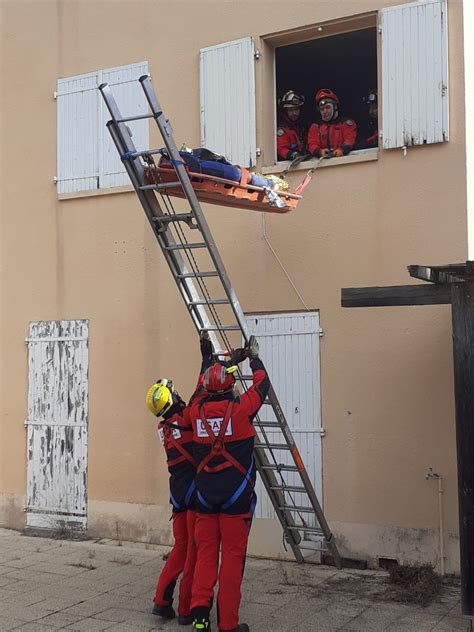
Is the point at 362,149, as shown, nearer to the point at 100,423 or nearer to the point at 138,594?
the point at 100,423

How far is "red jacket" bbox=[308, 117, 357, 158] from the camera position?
8.09m

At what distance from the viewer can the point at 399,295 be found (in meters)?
6.18

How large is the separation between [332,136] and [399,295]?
255cm

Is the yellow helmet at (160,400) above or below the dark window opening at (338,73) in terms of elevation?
below

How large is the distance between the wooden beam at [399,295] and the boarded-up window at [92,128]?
3540 millimetres

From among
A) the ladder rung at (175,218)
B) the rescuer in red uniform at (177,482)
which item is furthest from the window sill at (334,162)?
the rescuer in red uniform at (177,482)

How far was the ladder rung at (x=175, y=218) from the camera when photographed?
6078mm

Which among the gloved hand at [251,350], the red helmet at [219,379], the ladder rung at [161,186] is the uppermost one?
the ladder rung at [161,186]

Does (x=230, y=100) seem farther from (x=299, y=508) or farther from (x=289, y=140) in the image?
(x=299, y=508)

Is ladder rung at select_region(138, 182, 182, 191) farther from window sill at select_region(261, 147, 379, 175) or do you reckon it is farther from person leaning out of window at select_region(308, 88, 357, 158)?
person leaning out of window at select_region(308, 88, 357, 158)

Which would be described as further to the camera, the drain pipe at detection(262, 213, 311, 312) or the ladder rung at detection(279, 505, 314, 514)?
the drain pipe at detection(262, 213, 311, 312)

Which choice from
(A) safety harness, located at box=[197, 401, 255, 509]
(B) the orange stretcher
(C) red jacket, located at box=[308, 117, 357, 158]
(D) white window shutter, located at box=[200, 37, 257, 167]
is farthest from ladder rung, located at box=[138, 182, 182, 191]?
(C) red jacket, located at box=[308, 117, 357, 158]

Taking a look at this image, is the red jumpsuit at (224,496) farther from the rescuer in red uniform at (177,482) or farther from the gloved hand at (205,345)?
the gloved hand at (205,345)

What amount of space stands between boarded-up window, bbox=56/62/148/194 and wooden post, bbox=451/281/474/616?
425 centimetres
